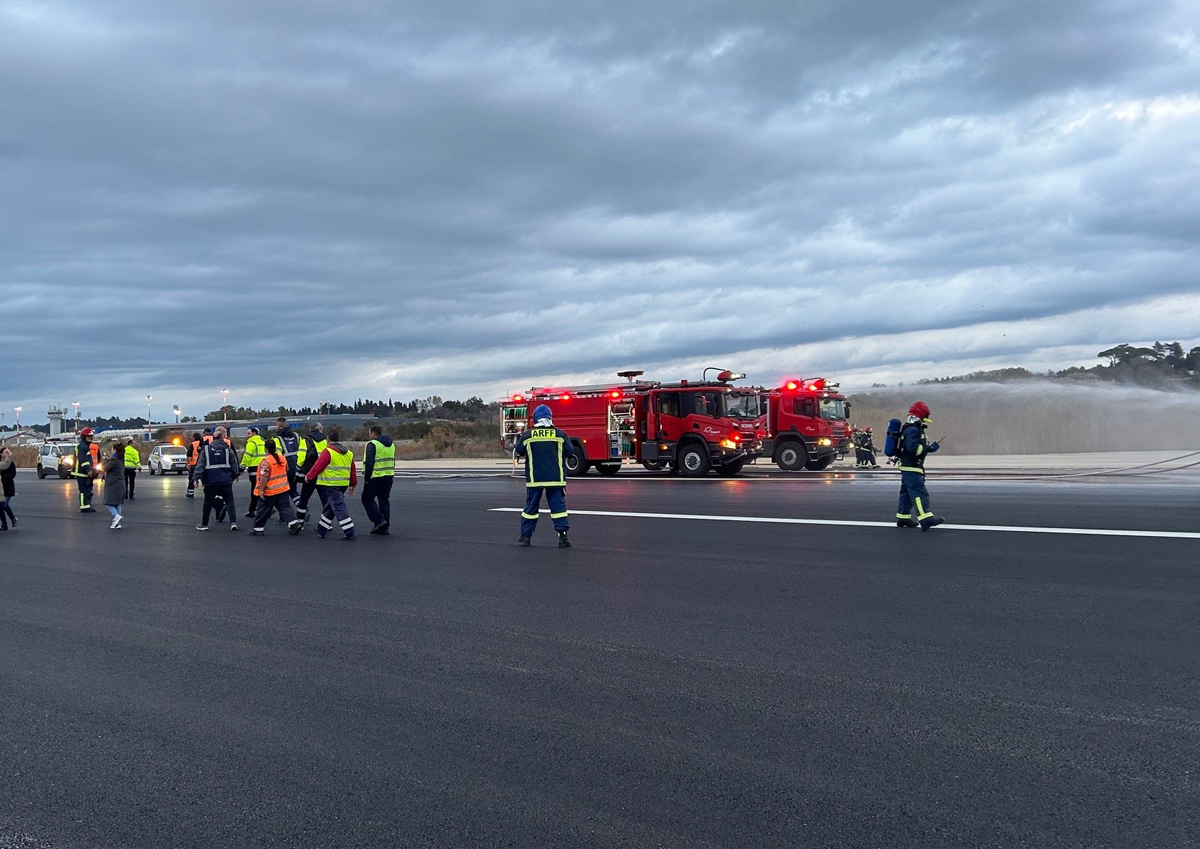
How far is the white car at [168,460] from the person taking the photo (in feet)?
143

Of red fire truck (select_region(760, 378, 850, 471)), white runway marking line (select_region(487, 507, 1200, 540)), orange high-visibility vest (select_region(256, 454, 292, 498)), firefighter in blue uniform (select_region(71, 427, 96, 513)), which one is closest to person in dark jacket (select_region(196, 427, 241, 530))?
orange high-visibility vest (select_region(256, 454, 292, 498))

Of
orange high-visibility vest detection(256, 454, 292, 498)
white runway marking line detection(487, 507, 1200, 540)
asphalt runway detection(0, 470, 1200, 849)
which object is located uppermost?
orange high-visibility vest detection(256, 454, 292, 498)

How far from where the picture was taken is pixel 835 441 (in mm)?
29328

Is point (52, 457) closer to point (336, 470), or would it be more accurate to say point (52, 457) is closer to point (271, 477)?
point (271, 477)

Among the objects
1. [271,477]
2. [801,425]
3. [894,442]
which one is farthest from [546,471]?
[801,425]

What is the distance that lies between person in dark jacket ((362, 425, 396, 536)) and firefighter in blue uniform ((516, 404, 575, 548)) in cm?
272

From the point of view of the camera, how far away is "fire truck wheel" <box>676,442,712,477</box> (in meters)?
26.5

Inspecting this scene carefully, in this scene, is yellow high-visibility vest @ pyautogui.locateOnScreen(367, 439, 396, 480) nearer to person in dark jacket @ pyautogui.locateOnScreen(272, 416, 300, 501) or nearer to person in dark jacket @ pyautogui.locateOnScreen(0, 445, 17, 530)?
person in dark jacket @ pyautogui.locateOnScreen(272, 416, 300, 501)

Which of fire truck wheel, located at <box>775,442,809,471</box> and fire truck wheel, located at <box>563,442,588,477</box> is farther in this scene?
fire truck wheel, located at <box>775,442,809,471</box>

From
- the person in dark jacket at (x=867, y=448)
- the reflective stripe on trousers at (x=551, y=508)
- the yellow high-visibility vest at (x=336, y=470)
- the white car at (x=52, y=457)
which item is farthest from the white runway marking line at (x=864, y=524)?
the white car at (x=52, y=457)

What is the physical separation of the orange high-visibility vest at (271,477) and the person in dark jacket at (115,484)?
3.59 metres

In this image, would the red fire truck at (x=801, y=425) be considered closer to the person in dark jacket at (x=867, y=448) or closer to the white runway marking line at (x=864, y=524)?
the person in dark jacket at (x=867, y=448)

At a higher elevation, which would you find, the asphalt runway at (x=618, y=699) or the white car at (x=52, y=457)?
the white car at (x=52, y=457)

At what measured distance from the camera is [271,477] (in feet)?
49.2
